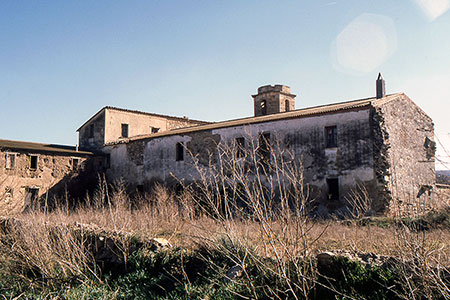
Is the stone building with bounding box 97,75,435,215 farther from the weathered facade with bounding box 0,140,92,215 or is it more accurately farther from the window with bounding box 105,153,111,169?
the weathered facade with bounding box 0,140,92,215

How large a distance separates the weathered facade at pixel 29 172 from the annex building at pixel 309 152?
49 millimetres

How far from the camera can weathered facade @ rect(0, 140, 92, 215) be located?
19031 millimetres

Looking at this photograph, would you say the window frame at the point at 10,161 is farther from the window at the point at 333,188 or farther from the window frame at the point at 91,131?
the window at the point at 333,188

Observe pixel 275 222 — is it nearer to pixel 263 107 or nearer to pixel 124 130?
pixel 263 107

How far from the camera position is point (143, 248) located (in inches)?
372

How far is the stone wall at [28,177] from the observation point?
19.0 metres

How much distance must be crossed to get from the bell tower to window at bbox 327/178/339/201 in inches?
381

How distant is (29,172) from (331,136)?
1501cm

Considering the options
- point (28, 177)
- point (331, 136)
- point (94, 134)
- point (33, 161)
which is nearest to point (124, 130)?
point (94, 134)

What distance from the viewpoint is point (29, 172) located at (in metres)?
19.9

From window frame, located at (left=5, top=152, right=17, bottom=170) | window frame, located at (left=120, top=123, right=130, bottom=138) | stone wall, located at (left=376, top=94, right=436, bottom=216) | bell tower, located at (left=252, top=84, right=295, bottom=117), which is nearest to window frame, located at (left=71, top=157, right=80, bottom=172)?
window frame, located at (left=5, top=152, right=17, bottom=170)

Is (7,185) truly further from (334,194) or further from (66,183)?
(334,194)

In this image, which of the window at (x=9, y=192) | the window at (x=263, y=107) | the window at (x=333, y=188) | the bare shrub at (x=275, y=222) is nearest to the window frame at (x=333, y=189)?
the window at (x=333, y=188)

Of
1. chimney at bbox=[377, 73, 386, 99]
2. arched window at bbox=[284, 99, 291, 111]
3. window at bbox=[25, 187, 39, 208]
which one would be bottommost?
window at bbox=[25, 187, 39, 208]
